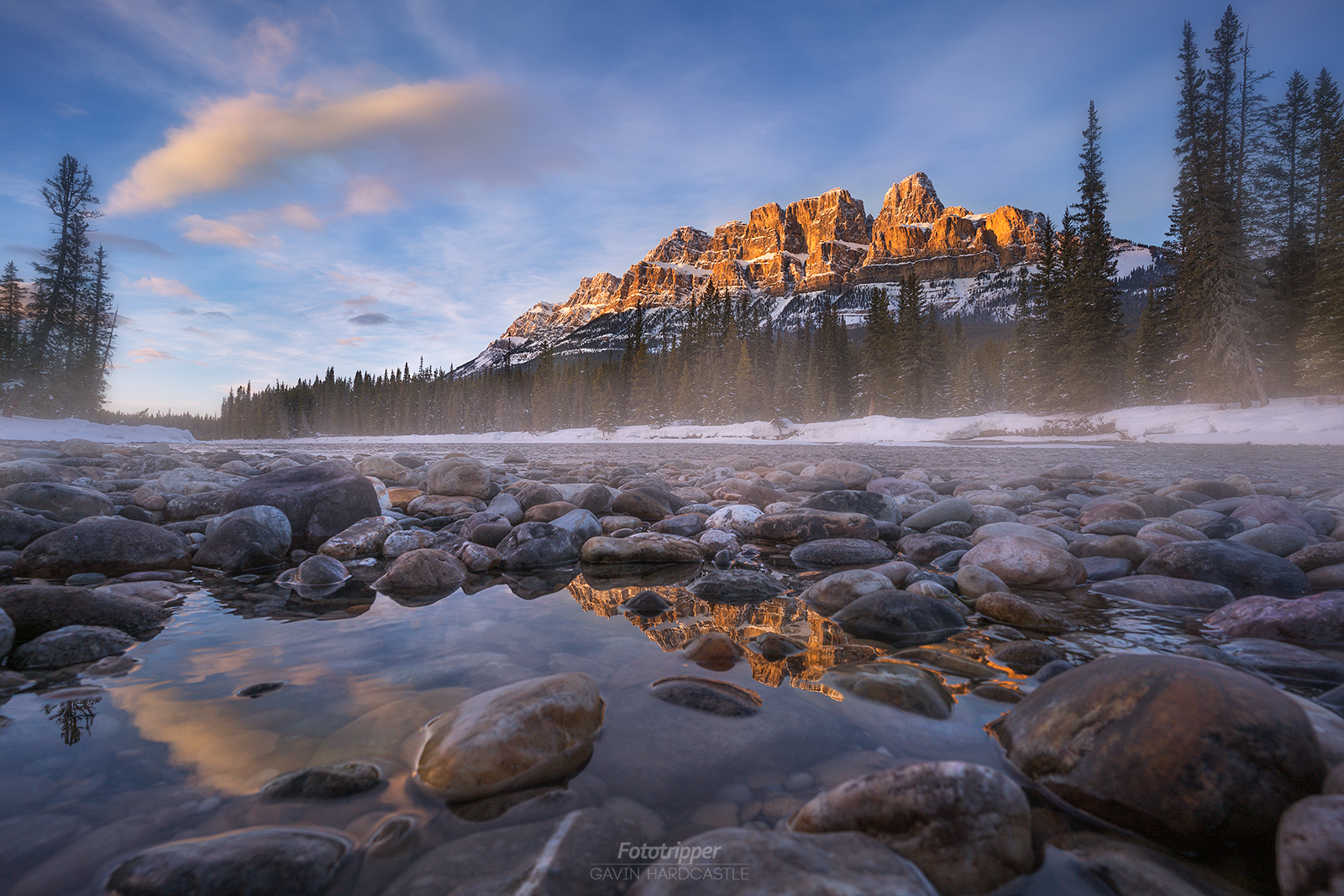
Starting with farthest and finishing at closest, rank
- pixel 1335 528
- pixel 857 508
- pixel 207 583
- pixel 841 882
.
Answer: pixel 857 508
pixel 1335 528
pixel 207 583
pixel 841 882

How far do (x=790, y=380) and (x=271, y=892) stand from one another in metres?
51.5

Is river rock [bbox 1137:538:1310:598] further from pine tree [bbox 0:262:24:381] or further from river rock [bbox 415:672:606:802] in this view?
pine tree [bbox 0:262:24:381]

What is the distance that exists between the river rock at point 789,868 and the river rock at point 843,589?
2.24m

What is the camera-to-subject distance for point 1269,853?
131cm

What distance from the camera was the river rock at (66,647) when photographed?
7.98ft

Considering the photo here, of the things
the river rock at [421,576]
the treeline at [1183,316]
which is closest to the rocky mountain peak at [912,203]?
the treeline at [1183,316]

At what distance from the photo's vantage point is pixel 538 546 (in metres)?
4.82

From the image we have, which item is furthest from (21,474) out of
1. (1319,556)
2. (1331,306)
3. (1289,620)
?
(1331,306)

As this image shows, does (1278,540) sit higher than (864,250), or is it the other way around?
(864,250)

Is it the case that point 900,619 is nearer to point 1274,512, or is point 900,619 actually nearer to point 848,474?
point 1274,512

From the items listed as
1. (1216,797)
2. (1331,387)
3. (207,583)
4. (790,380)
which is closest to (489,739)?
(1216,797)

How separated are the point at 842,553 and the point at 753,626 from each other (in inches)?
73.5

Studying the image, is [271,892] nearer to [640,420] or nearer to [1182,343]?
[1182,343]

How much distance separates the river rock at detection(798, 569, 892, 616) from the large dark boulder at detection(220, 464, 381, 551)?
4.71 metres
